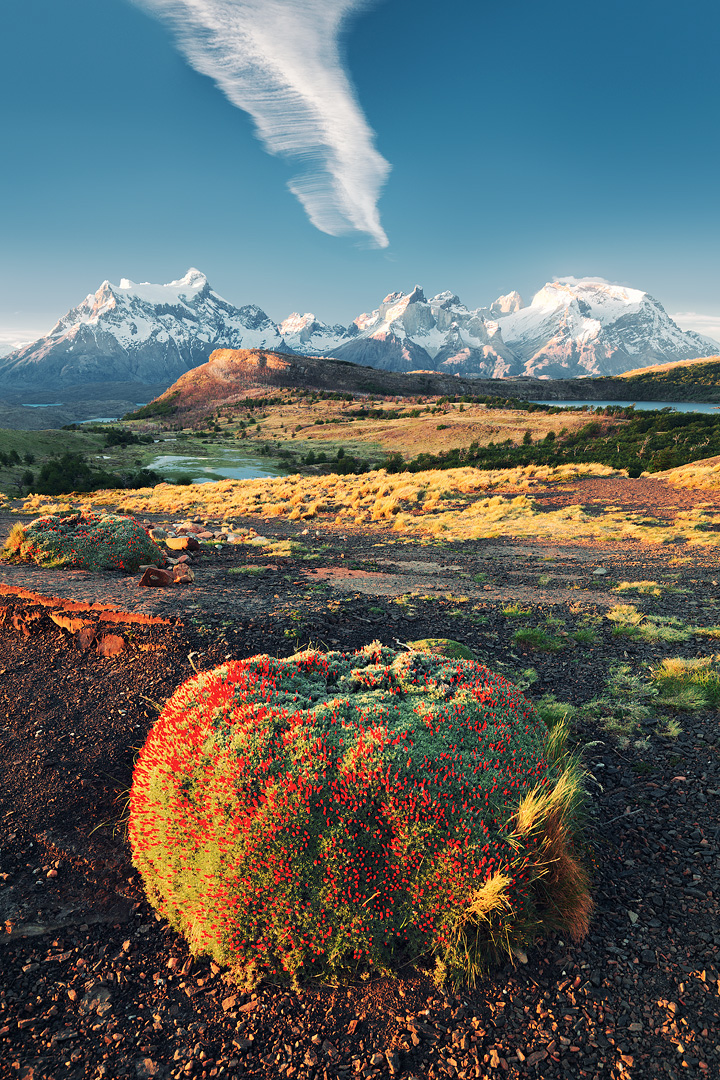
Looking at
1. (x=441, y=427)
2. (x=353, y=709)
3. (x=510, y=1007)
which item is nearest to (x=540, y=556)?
(x=353, y=709)

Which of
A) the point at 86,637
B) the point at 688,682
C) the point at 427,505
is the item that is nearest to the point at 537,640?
the point at 688,682

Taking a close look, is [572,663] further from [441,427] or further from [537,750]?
[441,427]

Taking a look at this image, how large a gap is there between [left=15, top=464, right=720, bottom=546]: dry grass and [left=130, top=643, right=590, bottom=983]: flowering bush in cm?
1558

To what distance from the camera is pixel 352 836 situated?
3660 mm

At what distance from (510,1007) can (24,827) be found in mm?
4618

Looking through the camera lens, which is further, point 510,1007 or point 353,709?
point 353,709

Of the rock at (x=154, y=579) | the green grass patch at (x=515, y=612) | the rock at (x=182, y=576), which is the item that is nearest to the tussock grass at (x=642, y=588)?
the green grass patch at (x=515, y=612)

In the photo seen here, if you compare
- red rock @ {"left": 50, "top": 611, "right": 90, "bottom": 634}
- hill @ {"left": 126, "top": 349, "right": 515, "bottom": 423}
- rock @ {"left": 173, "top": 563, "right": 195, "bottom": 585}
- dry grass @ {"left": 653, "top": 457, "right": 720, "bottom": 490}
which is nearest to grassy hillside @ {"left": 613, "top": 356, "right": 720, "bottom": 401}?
hill @ {"left": 126, "top": 349, "right": 515, "bottom": 423}

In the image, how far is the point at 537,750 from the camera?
179 inches

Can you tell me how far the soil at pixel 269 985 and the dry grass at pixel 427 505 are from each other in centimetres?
1147

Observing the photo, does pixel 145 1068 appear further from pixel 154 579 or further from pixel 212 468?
pixel 212 468

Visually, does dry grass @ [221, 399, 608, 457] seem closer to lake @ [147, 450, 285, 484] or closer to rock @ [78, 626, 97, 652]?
lake @ [147, 450, 285, 484]

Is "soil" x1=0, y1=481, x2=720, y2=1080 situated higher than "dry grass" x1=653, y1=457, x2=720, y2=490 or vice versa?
"dry grass" x1=653, y1=457, x2=720, y2=490

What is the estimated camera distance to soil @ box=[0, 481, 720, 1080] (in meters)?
2.98
